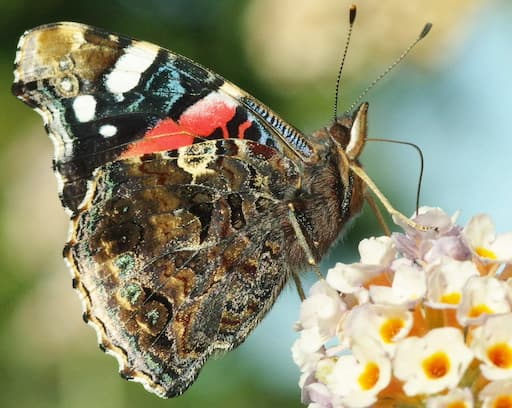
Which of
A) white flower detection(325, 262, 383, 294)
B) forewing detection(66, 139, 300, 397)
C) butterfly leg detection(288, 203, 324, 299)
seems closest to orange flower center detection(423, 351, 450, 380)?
white flower detection(325, 262, 383, 294)

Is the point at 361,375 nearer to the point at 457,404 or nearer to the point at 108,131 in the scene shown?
the point at 457,404

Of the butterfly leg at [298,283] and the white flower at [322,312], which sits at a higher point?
the white flower at [322,312]

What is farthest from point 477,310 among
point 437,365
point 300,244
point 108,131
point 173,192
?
point 108,131

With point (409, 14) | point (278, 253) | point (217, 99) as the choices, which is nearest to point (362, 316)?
point (278, 253)

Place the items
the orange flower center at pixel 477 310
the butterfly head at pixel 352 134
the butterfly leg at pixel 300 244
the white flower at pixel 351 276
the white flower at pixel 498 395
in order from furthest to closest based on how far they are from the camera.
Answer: the butterfly head at pixel 352 134, the butterfly leg at pixel 300 244, the white flower at pixel 351 276, the orange flower center at pixel 477 310, the white flower at pixel 498 395

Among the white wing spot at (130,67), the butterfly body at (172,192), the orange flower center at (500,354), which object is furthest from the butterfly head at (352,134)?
the orange flower center at (500,354)

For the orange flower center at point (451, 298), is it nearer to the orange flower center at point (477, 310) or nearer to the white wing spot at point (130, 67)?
the orange flower center at point (477, 310)

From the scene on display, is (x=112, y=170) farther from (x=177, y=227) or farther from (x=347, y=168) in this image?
(x=347, y=168)

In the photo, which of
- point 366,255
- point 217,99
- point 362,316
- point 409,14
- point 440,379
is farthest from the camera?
point 409,14
